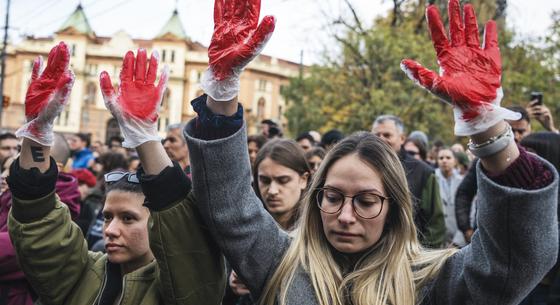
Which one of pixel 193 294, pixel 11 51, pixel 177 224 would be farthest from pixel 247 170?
pixel 11 51

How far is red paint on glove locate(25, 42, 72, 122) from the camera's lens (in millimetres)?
2293

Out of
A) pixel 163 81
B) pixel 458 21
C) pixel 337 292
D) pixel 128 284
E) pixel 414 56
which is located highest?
pixel 414 56

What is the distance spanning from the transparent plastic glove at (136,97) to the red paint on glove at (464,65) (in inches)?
35.3

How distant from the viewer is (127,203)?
8.63 ft

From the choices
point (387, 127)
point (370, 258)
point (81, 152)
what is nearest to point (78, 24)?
point (81, 152)

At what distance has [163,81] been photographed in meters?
2.16

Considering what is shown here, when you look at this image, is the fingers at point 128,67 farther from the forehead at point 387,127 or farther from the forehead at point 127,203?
the forehead at point 387,127

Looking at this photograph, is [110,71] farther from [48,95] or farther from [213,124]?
[213,124]

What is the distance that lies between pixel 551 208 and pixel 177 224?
1.12 meters

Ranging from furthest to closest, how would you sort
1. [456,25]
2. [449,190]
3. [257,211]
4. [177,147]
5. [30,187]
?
[449,190] → [177,147] → [30,187] → [257,211] → [456,25]

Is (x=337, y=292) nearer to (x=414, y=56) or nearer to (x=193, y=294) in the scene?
(x=193, y=294)

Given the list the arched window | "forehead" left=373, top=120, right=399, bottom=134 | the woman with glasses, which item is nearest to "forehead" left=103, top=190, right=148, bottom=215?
the woman with glasses

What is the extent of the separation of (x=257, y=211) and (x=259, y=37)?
22.5 inches

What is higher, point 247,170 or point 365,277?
point 247,170
